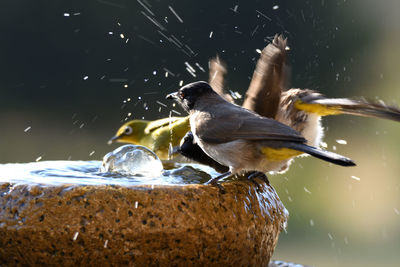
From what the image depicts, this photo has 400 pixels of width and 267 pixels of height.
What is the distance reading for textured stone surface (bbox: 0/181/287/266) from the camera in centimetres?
263

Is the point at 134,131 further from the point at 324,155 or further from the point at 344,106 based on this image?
the point at 324,155

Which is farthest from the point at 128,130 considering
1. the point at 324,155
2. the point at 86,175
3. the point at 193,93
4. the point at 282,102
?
the point at 324,155

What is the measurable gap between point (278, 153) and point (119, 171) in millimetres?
881

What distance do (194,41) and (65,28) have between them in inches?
86.0

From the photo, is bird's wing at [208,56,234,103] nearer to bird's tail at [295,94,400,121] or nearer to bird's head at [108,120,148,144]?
bird's tail at [295,94,400,121]

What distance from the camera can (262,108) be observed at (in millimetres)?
4383

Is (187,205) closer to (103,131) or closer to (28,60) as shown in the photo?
(103,131)

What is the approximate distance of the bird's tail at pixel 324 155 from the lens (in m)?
2.75

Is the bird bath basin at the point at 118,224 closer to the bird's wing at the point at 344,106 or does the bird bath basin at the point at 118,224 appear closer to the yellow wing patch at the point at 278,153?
the yellow wing patch at the point at 278,153

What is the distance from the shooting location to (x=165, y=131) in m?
5.30

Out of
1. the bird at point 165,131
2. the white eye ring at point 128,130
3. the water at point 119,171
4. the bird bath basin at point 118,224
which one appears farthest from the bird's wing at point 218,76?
the bird bath basin at point 118,224

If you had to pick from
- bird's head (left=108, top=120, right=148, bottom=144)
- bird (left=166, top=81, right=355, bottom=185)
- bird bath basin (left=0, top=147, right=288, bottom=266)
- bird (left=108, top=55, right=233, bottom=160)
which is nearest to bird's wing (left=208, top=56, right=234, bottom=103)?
bird (left=108, top=55, right=233, bottom=160)

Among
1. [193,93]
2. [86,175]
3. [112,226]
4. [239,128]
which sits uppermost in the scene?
[193,93]

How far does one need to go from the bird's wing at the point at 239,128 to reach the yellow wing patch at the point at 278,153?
75 mm
